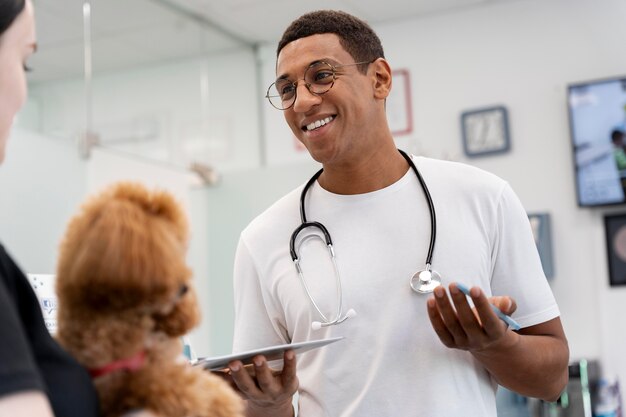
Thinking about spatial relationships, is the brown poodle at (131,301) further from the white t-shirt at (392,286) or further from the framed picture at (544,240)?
the framed picture at (544,240)

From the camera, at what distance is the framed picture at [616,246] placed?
4.20m

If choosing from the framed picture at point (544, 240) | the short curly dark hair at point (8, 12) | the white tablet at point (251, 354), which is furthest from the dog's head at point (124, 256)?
the framed picture at point (544, 240)

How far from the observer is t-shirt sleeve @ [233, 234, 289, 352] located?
1.48 m

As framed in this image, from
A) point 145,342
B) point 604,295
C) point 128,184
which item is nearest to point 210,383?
point 145,342

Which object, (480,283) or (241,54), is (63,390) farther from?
(241,54)

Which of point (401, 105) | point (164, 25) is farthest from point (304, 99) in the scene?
point (401, 105)

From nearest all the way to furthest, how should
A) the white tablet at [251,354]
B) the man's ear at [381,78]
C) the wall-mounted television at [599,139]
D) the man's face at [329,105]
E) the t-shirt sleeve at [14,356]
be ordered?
the t-shirt sleeve at [14,356]
the white tablet at [251,354]
the man's face at [329,105]
the man's ear at [381,78]
the wall-mounted television at [599,139]

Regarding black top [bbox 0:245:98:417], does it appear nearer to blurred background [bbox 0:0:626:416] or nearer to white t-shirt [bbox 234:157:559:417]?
white t-shirt [bbox 234:157:559:417]

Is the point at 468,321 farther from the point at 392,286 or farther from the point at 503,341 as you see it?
the point at 392,286

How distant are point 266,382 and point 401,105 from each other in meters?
3.71

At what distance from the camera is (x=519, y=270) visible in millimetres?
1392

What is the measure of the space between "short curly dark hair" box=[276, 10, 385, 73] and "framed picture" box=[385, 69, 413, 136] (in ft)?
10.4

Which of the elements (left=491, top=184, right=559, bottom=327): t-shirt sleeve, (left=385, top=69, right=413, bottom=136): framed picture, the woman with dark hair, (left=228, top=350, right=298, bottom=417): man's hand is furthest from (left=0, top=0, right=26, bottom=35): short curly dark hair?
(left=385, top=69, right=413, bottom=136): framed picture

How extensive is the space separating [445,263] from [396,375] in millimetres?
204
